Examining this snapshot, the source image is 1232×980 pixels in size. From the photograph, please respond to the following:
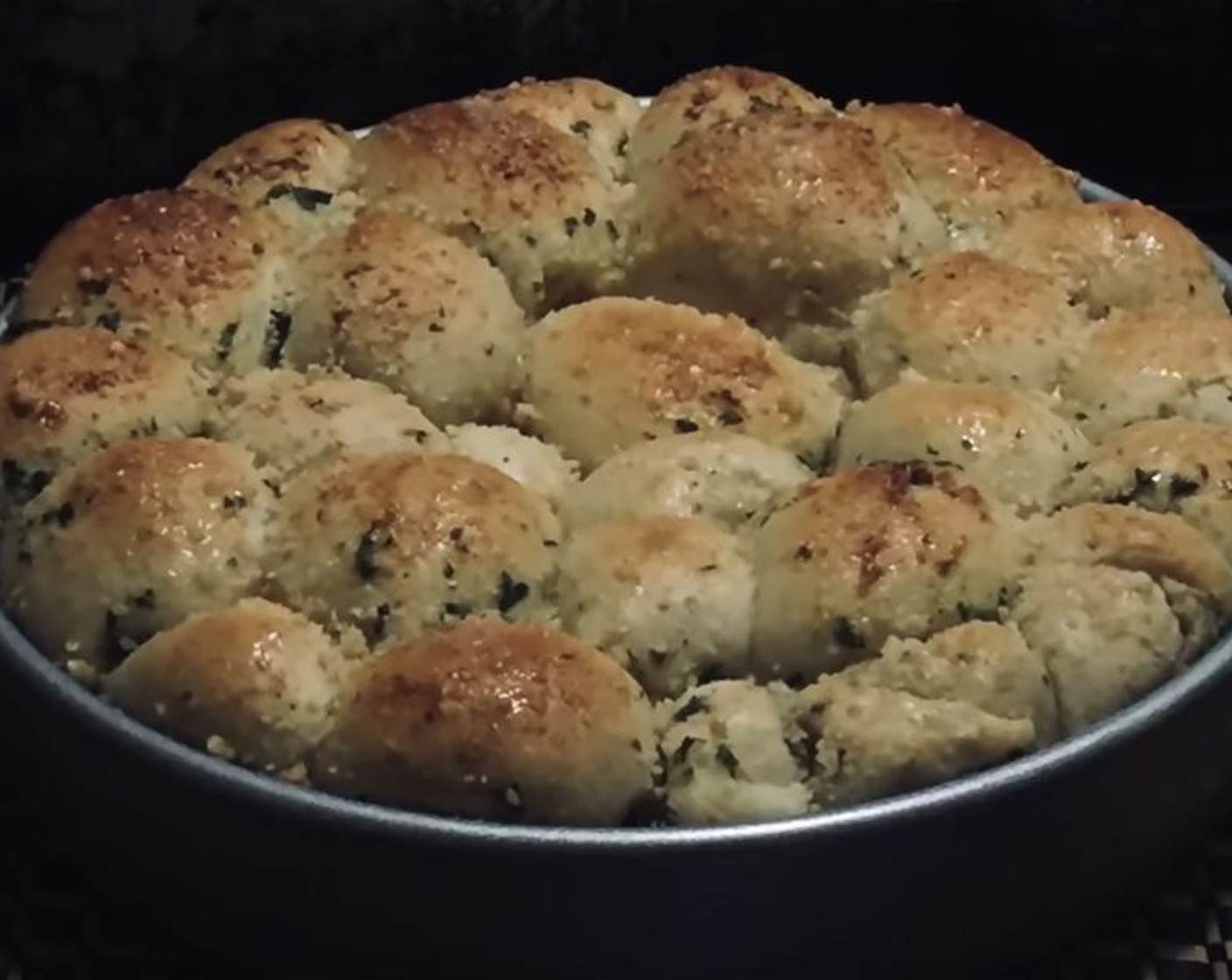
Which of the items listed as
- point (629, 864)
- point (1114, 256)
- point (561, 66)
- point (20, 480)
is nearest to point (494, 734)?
point (629, 864)

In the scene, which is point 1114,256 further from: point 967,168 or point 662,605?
point 662,605

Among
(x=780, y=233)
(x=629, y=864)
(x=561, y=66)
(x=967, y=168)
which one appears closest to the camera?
(x=629, y=864)

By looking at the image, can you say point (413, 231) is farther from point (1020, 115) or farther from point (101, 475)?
point (1020, 115)

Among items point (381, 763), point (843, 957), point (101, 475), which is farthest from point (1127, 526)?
point (101, 475)

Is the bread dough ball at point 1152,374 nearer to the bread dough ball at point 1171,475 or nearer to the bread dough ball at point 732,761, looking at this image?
the bread dough ball at point 1171,475

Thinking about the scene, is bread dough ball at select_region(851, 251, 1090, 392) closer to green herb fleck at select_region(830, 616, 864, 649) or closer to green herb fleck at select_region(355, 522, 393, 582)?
green herb fleck at select_region(830, 616, 864, 649)

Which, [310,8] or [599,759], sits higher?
[310,8]
